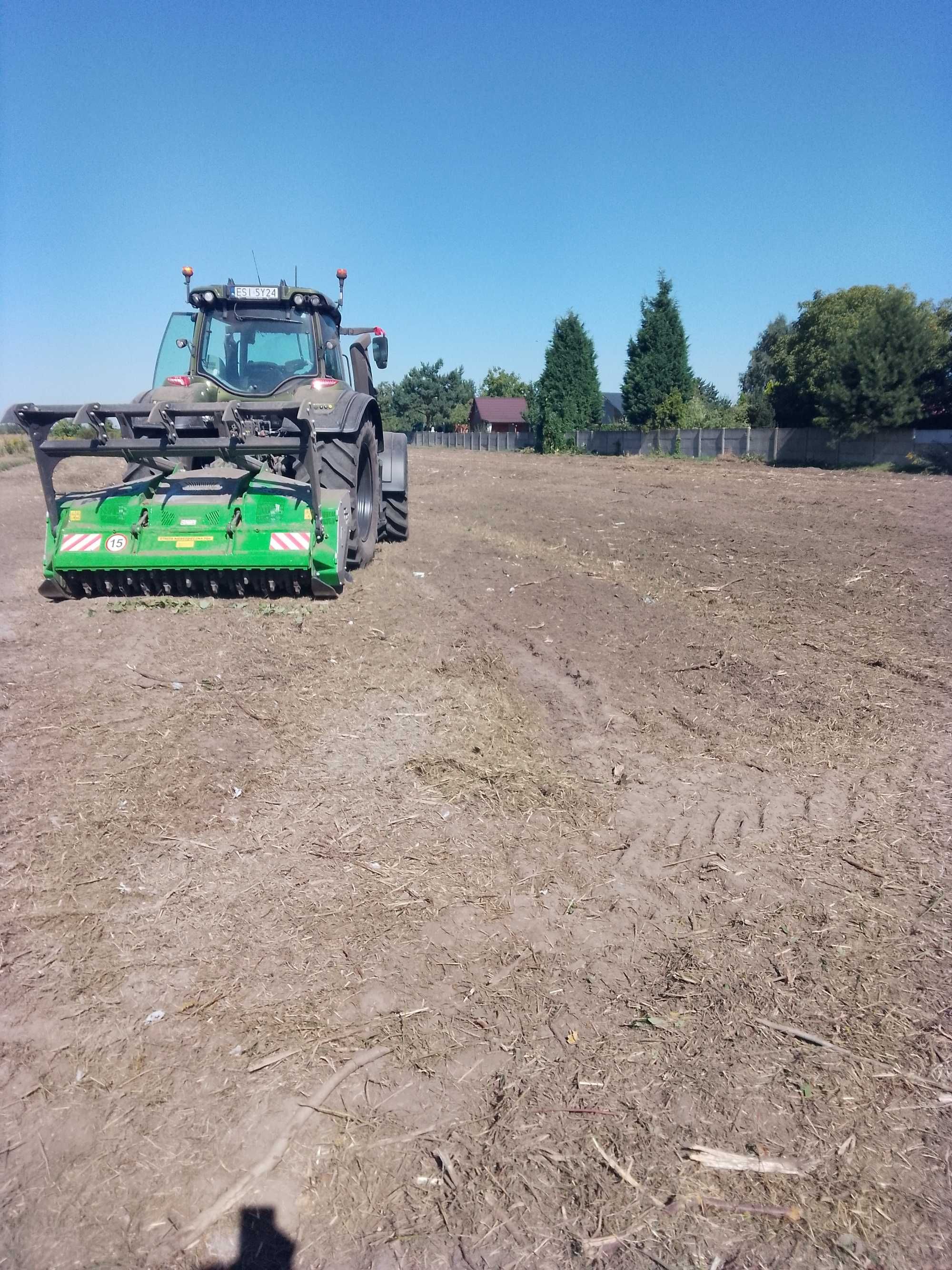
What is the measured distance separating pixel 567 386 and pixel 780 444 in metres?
19.1

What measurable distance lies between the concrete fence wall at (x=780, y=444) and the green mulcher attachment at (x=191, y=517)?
85.7 ft

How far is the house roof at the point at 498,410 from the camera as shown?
240 feet

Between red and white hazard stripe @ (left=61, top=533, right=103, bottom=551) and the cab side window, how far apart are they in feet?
10.2

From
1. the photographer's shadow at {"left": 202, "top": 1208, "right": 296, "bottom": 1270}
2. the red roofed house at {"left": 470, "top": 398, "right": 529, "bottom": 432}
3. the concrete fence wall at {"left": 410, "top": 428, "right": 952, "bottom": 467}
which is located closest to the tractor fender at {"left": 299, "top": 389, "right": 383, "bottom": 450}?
the photographer's shadow at {"left": 202, "top": 1208, "right": 296, "bottom": 1270}

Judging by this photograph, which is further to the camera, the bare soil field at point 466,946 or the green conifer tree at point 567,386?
the green conifer tree at point 567,386

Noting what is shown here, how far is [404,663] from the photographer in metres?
6.18

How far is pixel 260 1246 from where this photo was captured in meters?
2.13

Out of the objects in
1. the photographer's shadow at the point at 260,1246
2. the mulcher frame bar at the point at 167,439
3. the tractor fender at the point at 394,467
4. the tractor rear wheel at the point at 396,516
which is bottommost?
the photographer's shadow at the point at 260,1246

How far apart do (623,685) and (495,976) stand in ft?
10.5

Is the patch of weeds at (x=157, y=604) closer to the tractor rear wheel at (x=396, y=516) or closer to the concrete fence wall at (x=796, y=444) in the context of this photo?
the tractor rear wheel at (x=396, y=516)

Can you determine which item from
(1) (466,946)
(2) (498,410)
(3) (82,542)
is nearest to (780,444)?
(3) (82,542)

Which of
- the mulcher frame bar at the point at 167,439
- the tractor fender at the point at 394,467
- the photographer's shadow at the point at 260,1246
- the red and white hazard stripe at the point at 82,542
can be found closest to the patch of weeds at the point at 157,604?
the red and white hazard stripe at the point at 82,542

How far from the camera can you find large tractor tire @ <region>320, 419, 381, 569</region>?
7.57 metres

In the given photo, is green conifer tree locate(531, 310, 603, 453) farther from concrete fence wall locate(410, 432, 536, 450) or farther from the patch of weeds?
the patch of weeds
